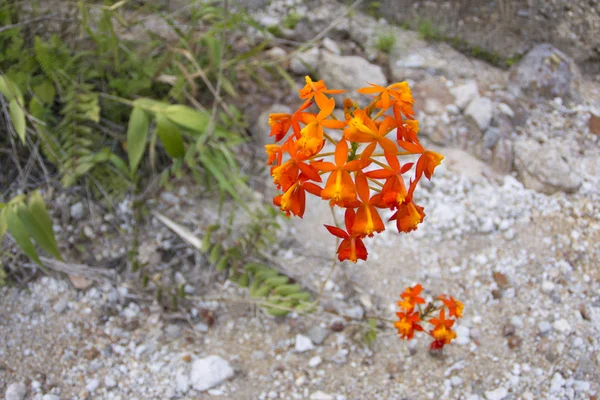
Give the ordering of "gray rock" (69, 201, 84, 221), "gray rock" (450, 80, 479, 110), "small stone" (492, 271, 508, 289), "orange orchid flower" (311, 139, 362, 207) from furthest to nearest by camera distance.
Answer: "gray rock" (450, 80, 479, 110)
"gray rock" (69, 201, 84, 221)
"small stone" (492, 271, 508, 289)
"orange orchid flower" (311, 139, 362, 207)

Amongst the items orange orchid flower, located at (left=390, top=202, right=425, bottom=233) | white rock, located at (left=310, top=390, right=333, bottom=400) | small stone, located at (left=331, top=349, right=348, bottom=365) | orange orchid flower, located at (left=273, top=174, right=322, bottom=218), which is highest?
orange orchid flower, located at (left=273, top=174, right=322, bottom=218)

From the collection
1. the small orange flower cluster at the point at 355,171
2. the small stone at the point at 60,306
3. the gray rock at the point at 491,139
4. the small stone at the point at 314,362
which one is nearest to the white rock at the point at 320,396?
the small stone at the point at 314,362

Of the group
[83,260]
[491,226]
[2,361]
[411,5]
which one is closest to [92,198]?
[83,260]

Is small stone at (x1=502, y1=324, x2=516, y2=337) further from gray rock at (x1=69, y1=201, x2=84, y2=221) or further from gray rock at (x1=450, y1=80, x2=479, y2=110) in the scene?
gray rock at (x1=69, y1=201, x2=84, y2=221)

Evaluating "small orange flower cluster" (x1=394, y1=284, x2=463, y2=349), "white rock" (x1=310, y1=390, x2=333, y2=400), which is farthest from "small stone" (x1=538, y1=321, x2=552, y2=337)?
"white rock" (x1=310, y1=390, x2=333, y2=400)

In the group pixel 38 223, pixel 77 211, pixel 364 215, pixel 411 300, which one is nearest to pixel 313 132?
pixel 364 215

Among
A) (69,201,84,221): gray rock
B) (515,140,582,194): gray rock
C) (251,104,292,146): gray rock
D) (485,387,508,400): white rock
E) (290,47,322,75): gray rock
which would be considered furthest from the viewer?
(290,47,322,75): gray rock

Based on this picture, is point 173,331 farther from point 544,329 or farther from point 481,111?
point 481,111
